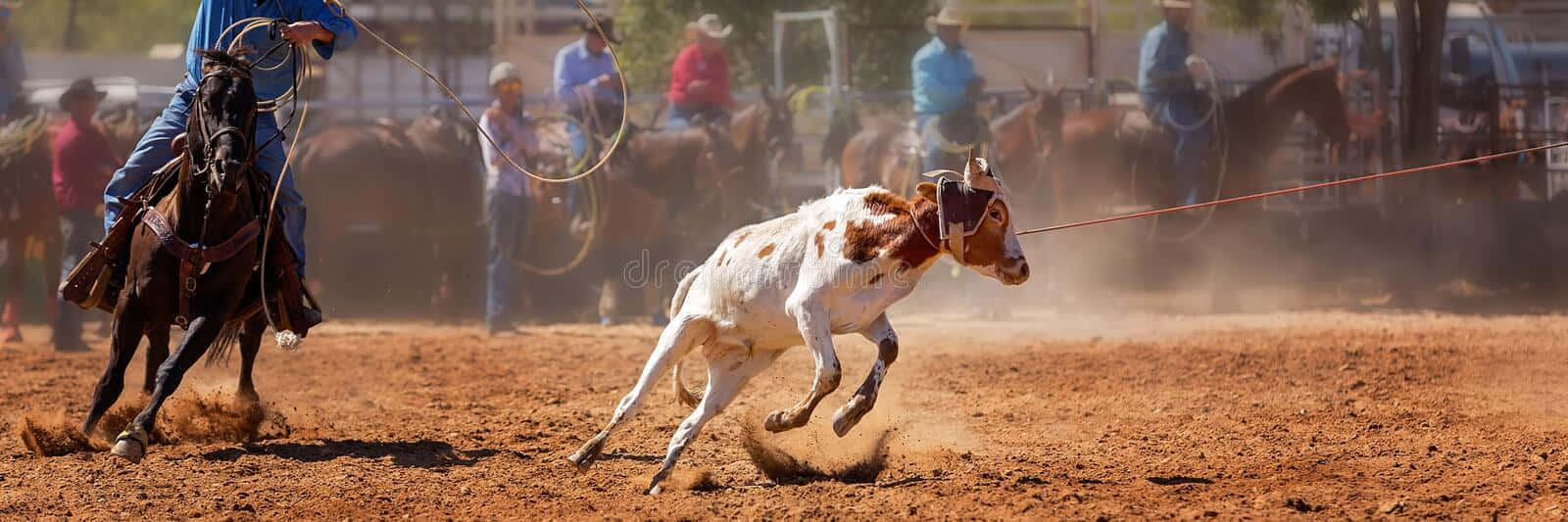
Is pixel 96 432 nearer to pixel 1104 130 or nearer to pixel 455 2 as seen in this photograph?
pixel 1104 130

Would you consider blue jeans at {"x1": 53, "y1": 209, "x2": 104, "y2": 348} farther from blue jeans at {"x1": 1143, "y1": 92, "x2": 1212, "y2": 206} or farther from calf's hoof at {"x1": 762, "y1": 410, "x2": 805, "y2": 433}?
blue jeans at {"x1": 1143, "y1": 92, "x2": 1212, "y2": 206}

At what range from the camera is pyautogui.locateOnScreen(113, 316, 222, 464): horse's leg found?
21.5 ft

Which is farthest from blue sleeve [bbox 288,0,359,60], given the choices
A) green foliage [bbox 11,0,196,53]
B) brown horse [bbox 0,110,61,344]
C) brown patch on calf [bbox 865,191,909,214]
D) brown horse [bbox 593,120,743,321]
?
green foliage [bbox 11,0,196,53]

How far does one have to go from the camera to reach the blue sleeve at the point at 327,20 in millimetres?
7134

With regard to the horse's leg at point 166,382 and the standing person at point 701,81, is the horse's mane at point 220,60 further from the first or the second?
the standing person at point 701,81

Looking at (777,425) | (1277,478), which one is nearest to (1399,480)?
(1277,478)

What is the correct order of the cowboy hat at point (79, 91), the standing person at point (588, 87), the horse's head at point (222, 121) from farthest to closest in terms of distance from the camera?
the standing person at point (588, 87), the cowboy hat at point (79, 91), the horse's head at point (222, 121)

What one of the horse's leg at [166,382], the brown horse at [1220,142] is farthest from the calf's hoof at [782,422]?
the brown horse at [1220,142]

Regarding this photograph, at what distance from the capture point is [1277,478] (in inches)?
240

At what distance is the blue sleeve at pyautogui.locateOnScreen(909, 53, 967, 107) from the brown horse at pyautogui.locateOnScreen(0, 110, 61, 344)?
7.59 metres

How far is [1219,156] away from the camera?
14.0m

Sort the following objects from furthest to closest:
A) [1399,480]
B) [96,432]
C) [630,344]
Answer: [630,344], [96,432], [1399,480]

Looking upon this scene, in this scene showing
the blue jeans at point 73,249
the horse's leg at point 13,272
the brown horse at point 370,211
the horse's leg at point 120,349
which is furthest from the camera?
the brown horse at point 370,211

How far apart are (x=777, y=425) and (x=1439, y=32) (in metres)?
10.5
